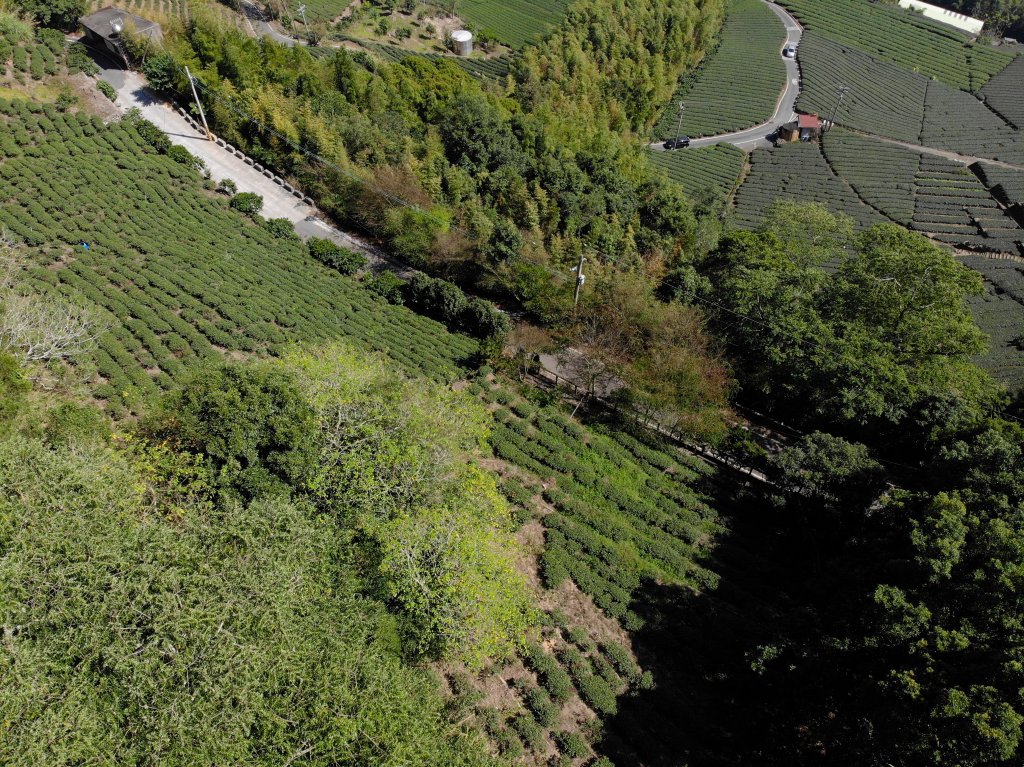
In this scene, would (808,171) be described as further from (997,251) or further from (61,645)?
(61,645)

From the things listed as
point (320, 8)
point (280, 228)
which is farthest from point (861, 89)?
point (280, 228)

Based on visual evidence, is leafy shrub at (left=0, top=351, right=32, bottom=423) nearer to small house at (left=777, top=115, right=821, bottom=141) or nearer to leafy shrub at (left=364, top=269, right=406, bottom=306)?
leafy shrub at (left=364, top=269, right=406, bottom=306)

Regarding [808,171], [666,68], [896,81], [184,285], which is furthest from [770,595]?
[896,81]

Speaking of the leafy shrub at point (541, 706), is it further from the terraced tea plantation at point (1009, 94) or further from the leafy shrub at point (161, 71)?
the terraced tea plantation at point (1009, 94)

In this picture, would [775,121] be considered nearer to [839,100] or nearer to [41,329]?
[839,100]

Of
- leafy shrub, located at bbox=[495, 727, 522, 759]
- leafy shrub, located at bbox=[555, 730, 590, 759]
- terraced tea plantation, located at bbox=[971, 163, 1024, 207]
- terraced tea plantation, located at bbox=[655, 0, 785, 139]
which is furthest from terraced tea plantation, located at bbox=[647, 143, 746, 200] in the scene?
leafy shrub, located at bbox=[495, 727, 522, 759]

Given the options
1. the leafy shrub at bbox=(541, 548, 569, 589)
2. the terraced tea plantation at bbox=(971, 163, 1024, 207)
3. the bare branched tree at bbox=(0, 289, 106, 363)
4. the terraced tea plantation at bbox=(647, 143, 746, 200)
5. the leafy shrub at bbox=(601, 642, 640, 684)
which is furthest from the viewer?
the terraced tea plantation at bbox=(647, 143, 746, 200)
